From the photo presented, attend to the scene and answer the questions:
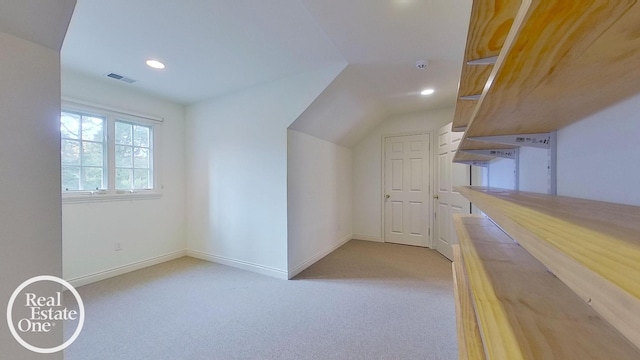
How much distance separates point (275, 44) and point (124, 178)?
247cm

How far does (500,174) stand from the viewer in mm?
1772

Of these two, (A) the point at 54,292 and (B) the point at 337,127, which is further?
(B) the point at 337,127

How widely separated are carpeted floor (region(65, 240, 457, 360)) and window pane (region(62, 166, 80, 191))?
1040 mm

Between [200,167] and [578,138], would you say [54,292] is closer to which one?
[578,138]

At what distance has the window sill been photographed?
8.24ft

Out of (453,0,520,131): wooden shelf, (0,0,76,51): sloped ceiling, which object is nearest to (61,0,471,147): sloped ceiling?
(0,0,76,51): sloped ceiling

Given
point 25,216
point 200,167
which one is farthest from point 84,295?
point 25,216

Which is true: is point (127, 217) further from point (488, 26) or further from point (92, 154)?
point (488, 26)

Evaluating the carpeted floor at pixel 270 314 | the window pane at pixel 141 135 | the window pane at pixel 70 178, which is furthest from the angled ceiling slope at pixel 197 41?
the carpeted floor at pixel 270 314

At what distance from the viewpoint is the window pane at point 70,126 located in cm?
250

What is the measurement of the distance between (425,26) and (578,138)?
4.54ft

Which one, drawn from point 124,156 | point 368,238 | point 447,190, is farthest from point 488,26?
point 368,238

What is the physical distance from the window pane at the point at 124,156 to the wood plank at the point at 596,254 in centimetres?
371

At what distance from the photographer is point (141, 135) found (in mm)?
3184
